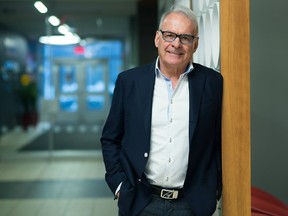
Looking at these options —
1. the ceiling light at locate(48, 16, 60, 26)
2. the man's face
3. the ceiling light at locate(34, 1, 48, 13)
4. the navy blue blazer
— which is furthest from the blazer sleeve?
the ceiling light at locate(48, 16, 60, 26)

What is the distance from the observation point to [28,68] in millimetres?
13648

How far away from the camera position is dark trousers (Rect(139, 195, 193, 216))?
1.91 metres

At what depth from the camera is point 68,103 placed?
399 inches

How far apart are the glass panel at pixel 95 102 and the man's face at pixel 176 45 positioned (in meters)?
8.54

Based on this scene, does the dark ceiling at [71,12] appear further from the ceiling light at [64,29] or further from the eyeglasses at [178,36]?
the eyeglasses at [178,36]

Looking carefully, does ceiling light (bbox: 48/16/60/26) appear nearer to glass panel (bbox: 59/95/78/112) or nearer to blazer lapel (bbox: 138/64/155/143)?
glass panel (bbox: 59/95/78/112)

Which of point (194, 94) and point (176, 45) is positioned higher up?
point (176, 45)

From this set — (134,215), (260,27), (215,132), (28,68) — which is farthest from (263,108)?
(28,68)

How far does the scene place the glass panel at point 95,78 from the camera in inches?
400

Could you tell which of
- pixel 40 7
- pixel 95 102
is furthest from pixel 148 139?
pixel 95 102

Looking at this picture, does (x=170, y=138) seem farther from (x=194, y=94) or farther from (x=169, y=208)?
(x=169, y=208)

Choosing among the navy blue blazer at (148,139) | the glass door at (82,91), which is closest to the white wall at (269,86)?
the navy blue blazer at (148,139)

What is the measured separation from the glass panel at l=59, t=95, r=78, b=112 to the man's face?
846 centimetres

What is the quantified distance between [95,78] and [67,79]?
75cm
